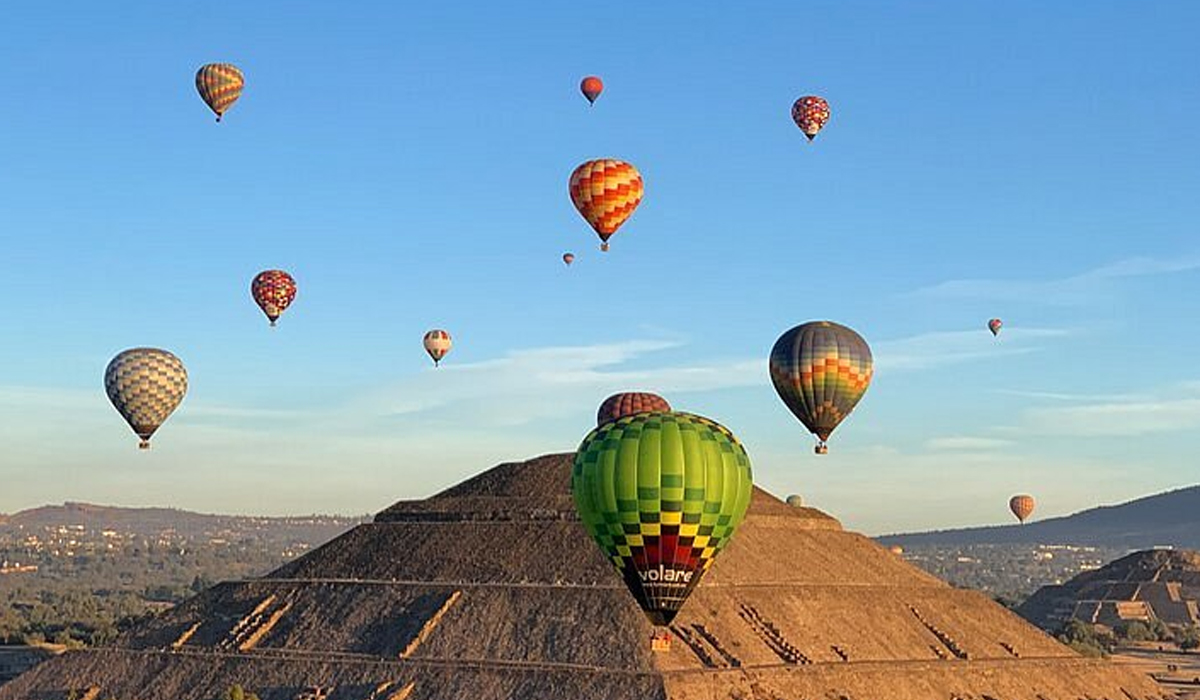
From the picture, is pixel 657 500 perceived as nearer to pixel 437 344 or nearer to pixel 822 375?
pixel 822 375

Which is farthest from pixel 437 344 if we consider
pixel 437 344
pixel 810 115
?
pixel 810 115

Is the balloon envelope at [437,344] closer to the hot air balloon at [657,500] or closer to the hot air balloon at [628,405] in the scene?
the hot air balloon at [628,405]

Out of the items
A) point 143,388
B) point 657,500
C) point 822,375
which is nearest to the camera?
point 657,500

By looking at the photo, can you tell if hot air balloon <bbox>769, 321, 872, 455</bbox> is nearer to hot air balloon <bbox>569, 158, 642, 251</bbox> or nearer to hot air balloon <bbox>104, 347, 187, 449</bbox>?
hot air balloon <bbox>569, 158, 642, 251</bbox>

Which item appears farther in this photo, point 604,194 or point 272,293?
point 272,293

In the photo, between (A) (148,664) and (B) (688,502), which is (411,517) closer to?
(A) (148,664)

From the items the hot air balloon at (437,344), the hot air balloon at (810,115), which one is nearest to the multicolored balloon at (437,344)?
the hot air balloon at (437,344)

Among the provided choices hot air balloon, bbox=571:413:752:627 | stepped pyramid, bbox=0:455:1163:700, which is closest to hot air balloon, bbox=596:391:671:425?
stepped pyramid, bbox=0:455:1163:700
